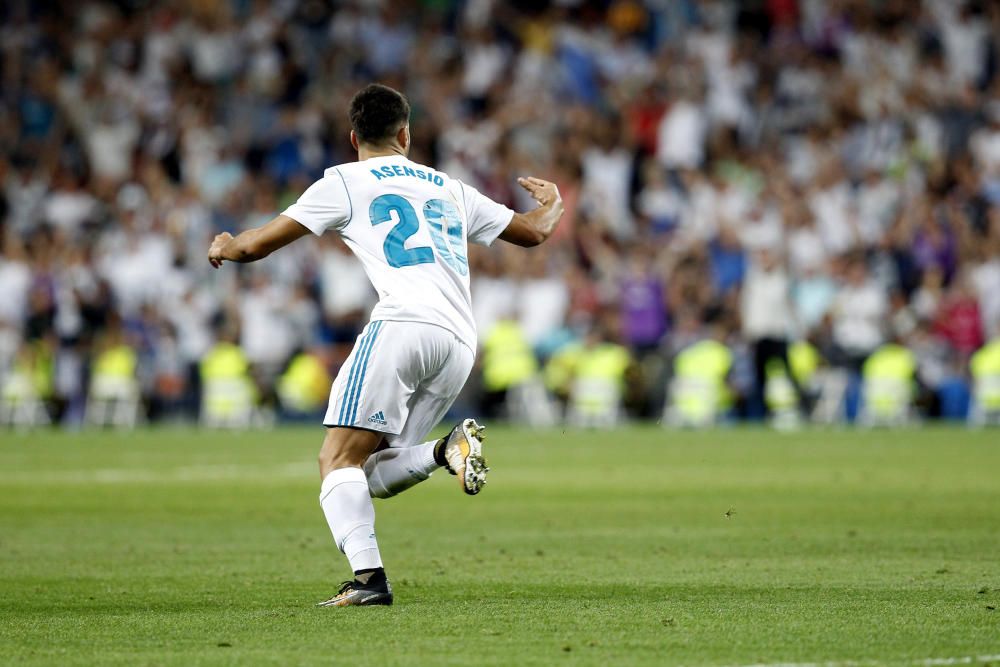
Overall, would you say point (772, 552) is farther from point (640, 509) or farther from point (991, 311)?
point (991, 311)

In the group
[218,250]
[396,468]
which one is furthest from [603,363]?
[218,250]

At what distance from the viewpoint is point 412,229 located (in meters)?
8.03

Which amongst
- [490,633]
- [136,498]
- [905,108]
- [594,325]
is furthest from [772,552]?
[905,108]

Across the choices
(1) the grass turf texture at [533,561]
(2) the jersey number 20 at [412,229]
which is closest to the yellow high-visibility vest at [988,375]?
(1) the grass turf texture at [533,561]

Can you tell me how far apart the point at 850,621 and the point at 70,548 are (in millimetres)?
5380

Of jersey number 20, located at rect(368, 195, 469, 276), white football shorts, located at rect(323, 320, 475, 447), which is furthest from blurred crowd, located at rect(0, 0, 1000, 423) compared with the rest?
white football shorts, located at rect(323, 320, 475, 447)

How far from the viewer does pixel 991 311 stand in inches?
960

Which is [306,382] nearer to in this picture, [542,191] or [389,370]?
[542,191]

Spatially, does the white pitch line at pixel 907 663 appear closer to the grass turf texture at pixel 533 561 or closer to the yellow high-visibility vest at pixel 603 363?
the grass turf texture at pixel 533 561

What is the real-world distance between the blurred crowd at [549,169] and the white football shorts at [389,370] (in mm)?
15641

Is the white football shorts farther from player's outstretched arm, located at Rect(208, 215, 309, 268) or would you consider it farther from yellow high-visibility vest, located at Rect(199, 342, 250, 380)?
yellow high-visibility vest, located at Rect(199, 342, 250, 380)

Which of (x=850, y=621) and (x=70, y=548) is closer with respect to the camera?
(x=850, y=621)

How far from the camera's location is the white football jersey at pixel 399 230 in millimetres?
7906

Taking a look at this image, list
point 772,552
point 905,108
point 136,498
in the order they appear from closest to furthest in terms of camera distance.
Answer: point 772,552 < point 136,498 < point 905,108
